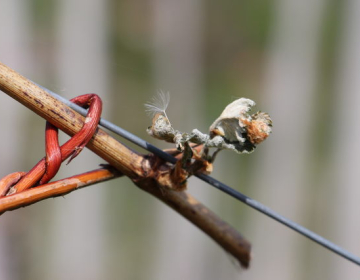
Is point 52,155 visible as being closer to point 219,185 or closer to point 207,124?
point 219,185

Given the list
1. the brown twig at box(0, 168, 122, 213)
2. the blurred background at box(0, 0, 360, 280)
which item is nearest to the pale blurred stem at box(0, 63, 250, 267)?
the brown twig at box(0, 168, 122, 213)

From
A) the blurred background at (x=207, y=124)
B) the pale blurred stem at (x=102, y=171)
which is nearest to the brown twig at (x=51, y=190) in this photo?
the pale blurred stem at (x=102, y=171)

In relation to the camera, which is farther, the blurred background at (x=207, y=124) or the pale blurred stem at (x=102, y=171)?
the blurred background at (x=207, y=124)

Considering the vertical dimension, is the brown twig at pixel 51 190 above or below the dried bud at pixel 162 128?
below

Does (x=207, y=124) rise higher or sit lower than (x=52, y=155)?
lower

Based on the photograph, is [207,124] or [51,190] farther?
[207,124]

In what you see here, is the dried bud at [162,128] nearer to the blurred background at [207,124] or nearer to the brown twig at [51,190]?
the brown twig at [51,190]

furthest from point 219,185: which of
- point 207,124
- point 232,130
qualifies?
point 207,124
